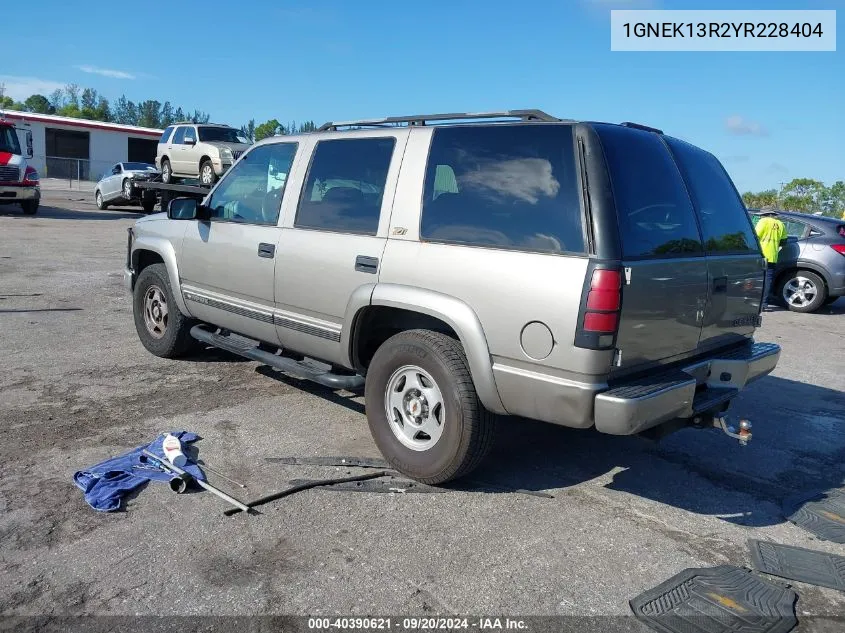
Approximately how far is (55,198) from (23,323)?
2730 centimetres

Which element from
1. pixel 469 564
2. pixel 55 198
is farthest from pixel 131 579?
pixel 55 198

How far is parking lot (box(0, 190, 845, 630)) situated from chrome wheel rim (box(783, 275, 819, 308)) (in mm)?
6397

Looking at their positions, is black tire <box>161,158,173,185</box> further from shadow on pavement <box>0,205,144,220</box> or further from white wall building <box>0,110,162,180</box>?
white wall building <box>0,110,162,180</box>

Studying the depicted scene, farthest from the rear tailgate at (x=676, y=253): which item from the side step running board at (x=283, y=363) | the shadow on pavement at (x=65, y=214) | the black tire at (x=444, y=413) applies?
the shadow on pavement at (x=65, y=214)

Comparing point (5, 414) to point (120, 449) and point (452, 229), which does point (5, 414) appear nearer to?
point (120, 449)

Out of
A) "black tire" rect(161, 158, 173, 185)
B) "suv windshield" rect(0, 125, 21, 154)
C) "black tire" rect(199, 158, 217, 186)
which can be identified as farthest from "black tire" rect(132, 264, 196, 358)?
"suv windshield" rect(0, 125, 21, 154)

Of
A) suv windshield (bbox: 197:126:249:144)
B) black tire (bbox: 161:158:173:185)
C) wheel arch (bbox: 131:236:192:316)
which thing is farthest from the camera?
black tire (bbox: 161:158:173:185)

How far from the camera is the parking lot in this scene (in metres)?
3.25

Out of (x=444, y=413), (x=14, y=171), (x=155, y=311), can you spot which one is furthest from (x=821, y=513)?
(x=14, y=171)

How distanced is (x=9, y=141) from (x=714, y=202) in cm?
2256

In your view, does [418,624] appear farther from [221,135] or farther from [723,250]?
[221,135]

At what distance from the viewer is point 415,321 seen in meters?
4.61

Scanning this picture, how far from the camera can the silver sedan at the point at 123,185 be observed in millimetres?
24953

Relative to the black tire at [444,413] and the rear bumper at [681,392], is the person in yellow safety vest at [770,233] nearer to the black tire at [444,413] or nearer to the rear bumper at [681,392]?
the rear bumper at [681,392]
